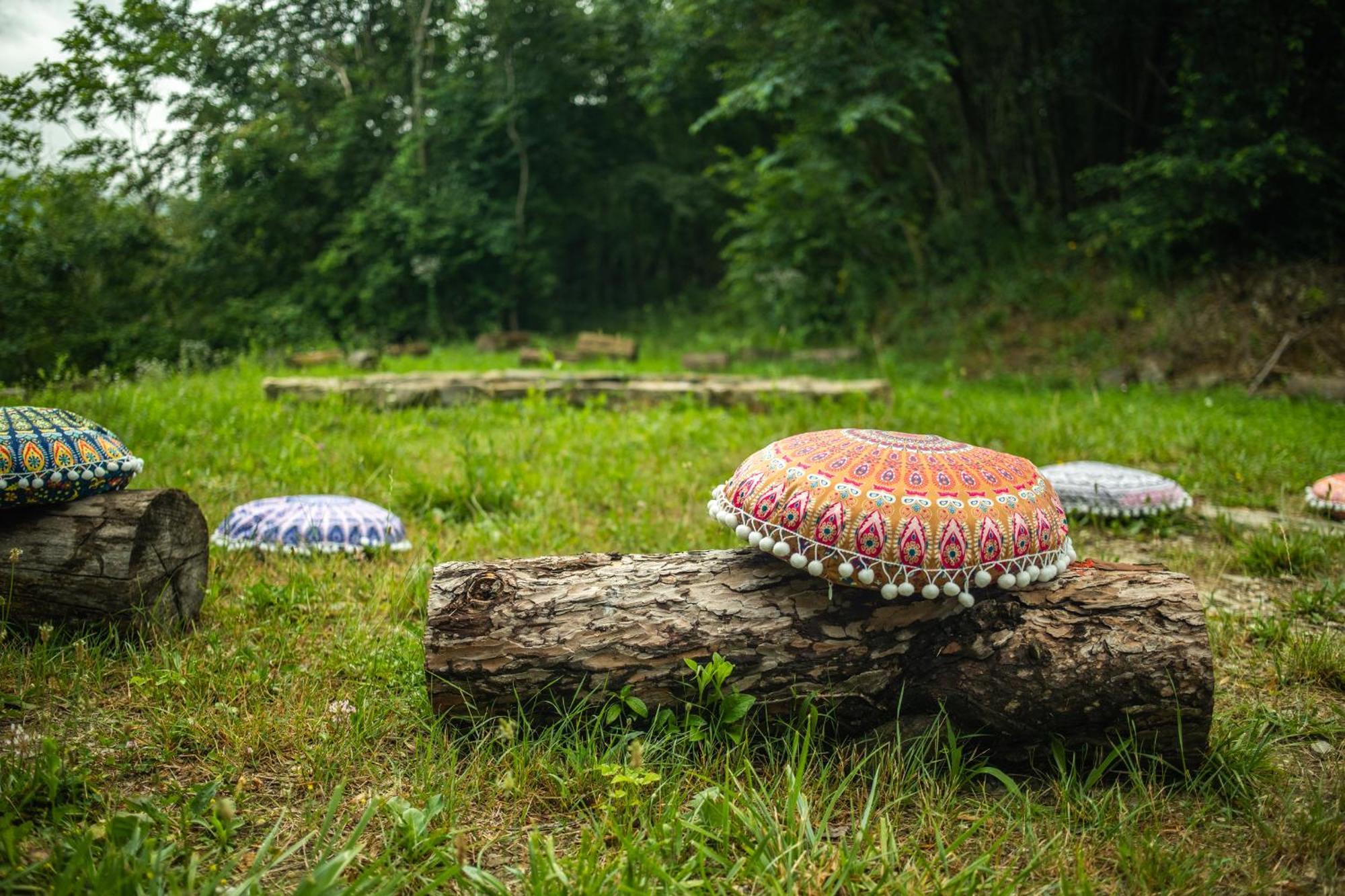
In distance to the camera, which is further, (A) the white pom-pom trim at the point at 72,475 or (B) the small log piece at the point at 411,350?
(B) the small log piece at the point at 411,350

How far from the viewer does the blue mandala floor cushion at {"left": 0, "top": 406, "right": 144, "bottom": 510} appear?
90.7 inches

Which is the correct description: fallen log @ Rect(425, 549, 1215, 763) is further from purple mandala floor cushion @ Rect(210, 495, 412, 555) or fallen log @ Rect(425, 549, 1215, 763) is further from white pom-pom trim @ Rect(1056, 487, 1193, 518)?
white pom-pom trim @ Rect(1056, 487, 1193, 518)

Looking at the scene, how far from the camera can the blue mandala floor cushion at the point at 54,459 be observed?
2303 millimetres

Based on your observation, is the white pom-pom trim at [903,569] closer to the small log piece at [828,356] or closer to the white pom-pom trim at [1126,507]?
the white pom-pom trim at [1126,507]

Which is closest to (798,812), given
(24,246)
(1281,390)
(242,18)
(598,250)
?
(24,246)

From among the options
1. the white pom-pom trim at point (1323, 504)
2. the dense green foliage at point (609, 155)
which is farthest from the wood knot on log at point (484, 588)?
the white pom-pom trim at point (1323, 504)

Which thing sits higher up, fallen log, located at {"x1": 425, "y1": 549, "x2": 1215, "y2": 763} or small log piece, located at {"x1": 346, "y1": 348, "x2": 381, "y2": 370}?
small log piece, located at {"x1": 346, "y1": 348, "x2": 381, "y2": 370}

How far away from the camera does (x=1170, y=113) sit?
378 inches

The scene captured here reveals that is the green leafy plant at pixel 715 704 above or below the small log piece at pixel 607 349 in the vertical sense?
below

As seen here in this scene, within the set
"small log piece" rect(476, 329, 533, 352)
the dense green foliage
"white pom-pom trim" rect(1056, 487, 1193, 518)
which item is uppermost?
the dense green foliage

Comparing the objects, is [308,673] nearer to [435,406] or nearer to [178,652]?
[178,652]

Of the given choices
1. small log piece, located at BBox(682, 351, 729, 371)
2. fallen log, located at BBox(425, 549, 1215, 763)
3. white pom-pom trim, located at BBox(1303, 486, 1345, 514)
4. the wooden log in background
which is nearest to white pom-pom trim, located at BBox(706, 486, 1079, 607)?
fallen log, located at BBox(425, 549, 1215, 763)

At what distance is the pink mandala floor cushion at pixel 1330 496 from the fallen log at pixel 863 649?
2.46 metres

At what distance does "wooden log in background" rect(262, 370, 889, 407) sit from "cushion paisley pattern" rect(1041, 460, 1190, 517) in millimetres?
2608
